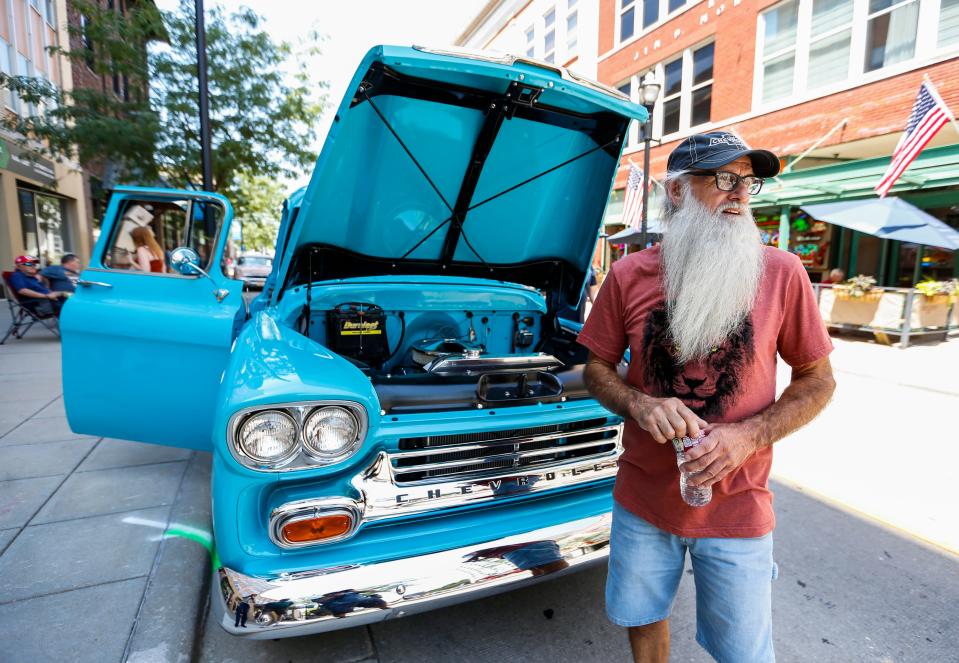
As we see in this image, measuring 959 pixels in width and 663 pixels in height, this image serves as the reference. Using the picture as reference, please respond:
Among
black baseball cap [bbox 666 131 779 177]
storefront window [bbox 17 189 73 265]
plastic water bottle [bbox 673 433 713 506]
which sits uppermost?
storefront window [bbox 17 189 73 265]

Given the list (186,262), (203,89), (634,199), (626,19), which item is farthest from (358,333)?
(626,19)

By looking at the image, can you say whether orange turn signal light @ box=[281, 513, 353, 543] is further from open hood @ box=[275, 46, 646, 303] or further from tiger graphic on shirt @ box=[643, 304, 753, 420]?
Result: open hood @ box=[275, 46, 646, 303]

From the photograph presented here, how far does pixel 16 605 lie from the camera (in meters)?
2.19

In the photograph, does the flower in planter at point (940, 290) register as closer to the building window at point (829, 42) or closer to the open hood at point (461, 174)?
the building window at point (829, 42)

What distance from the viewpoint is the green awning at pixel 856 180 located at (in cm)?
992

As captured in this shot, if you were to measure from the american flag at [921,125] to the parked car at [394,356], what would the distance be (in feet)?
28.4

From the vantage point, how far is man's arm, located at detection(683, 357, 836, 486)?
129cm

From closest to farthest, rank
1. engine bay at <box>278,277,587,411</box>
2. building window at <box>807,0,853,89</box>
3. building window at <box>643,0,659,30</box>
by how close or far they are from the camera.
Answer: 1. engine bay at <box>278,277,587,411</box>
2. building window at <box>807,0,853,89</box>
3. building window at <box>643,0,659,30</box>

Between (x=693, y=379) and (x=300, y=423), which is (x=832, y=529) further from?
(x=300, y=423)

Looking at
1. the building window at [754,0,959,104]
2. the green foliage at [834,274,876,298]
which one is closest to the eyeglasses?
the green foliage at [834,274,876,298]

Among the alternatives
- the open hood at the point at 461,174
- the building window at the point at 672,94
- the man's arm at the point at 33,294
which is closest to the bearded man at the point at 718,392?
the open hood at the point at 461,174

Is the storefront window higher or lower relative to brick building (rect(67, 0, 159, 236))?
lower

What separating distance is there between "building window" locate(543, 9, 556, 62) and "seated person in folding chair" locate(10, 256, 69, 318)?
2028 centimetres

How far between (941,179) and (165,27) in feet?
46.0
